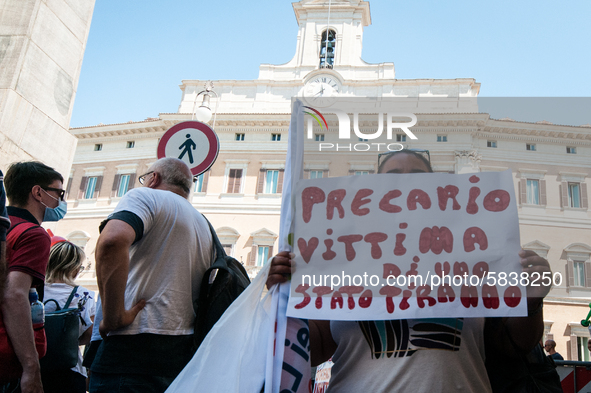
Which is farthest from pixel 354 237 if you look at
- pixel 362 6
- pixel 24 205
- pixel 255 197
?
pixel 362 6

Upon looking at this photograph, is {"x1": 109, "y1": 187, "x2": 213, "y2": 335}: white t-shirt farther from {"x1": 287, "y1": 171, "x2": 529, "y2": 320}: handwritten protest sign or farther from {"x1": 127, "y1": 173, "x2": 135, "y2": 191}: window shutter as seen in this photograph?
{"x1": 127, "y1": 173, "x2": 135, "y2": 191}: window shutter

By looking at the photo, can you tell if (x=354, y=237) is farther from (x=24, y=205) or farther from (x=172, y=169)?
(x=24, y=205)

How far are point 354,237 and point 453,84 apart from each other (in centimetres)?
3384

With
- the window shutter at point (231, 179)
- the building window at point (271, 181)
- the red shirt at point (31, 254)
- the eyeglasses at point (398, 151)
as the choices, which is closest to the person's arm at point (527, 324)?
the eyeglasses at point (398, 151)

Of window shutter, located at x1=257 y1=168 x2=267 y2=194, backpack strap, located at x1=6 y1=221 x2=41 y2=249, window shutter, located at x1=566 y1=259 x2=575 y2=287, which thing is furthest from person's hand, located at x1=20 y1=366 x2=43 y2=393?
window shutter, located at x1=566 y1=259 x2=575 y2=287

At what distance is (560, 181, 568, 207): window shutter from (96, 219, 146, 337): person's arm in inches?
1250

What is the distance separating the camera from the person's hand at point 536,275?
1712 millimetres

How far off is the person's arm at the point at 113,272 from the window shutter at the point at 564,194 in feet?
104

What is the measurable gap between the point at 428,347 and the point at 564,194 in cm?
3200

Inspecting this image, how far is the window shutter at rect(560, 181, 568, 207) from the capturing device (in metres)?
30.2

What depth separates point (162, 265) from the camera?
2.65 m

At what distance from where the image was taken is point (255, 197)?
31734mm

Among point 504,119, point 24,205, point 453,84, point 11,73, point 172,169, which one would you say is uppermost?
point 453,84

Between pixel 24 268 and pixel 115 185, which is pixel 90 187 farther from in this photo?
pixel 24 268
